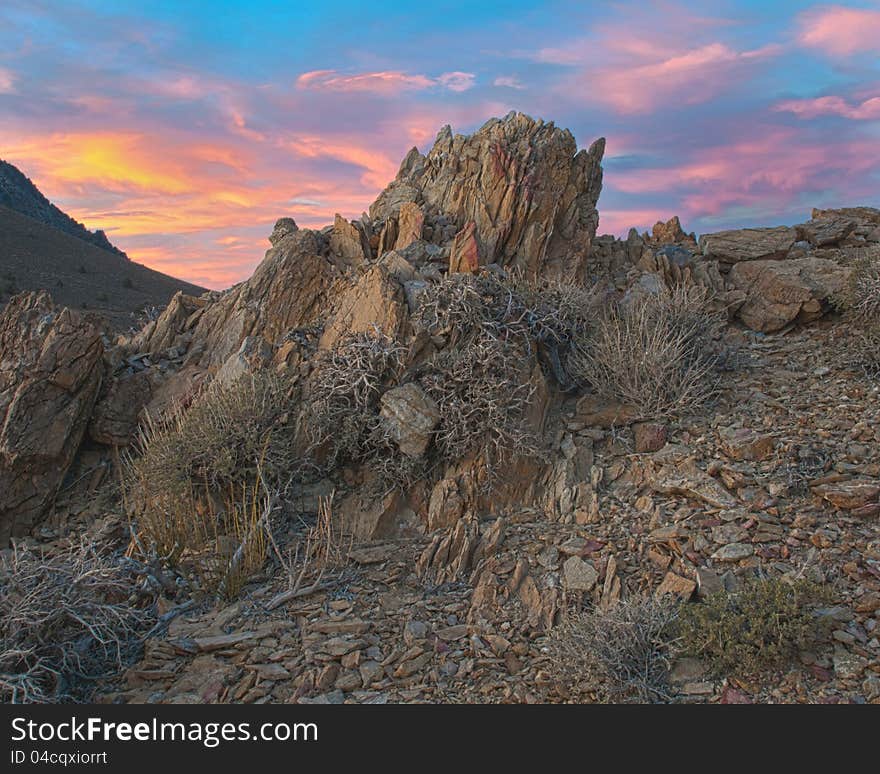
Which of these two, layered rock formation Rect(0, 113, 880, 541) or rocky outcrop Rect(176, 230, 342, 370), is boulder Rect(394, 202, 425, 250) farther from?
rocky outcrop Rect(176, 230, 342, 370)

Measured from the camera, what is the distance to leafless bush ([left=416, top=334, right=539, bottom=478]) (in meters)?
6.59

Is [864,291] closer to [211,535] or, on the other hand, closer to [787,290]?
[787,290]

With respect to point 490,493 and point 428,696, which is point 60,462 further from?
point 428,696

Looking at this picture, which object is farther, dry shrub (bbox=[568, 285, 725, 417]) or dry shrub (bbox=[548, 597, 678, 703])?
dry shrub (bbox=[568, 285, 725, 417])

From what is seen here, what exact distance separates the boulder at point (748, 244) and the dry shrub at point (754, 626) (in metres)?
7.03

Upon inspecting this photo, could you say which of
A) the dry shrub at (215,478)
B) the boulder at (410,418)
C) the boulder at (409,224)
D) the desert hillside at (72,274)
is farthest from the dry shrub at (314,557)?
the desert hillside at (72,274)

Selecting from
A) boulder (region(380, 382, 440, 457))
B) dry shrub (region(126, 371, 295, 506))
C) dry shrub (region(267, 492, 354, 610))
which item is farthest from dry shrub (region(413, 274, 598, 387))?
dry shrub (region(267, 492, 354, 610))

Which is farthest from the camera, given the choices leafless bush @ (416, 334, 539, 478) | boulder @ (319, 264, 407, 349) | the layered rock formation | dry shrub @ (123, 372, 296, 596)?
boulder @ (319, 264, 407, 349)

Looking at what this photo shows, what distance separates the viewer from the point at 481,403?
6.65 m

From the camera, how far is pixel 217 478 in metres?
6.77

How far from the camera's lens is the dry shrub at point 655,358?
700 centimetres

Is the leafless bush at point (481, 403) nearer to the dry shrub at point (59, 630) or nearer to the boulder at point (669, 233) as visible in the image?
the dry shrub at point (59, 630)

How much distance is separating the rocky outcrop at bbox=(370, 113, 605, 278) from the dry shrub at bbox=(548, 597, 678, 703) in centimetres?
533
